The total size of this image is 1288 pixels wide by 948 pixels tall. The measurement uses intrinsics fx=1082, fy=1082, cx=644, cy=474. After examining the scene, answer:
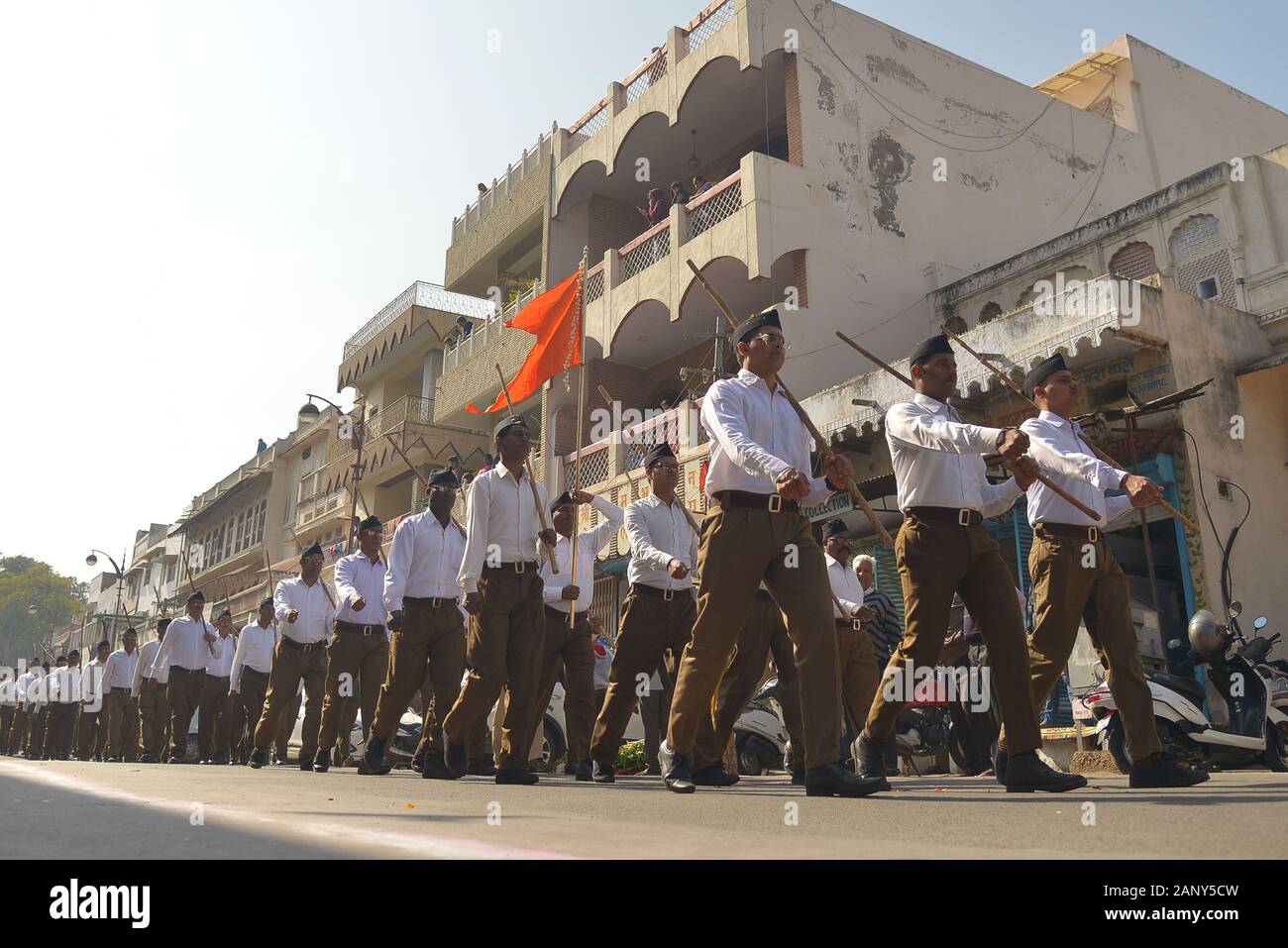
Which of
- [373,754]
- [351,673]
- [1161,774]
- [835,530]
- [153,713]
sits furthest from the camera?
[153,713]

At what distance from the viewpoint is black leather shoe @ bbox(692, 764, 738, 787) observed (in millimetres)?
6367

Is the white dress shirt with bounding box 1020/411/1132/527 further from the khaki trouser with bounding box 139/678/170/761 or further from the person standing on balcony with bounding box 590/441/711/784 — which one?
the khaki trouser with bounding box 139/678/170/761

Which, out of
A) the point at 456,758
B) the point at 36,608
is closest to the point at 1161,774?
the point at 456,758

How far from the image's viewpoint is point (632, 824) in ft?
11.5

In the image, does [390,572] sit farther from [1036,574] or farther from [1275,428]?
[1275,428]

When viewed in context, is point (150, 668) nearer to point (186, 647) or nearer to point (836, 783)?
point (186, 647)

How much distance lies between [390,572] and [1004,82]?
56.3 feet

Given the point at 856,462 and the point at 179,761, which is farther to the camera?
the point at 856,462

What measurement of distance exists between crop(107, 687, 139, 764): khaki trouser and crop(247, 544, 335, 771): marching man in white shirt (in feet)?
26.4

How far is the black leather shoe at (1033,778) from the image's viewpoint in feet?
16.0

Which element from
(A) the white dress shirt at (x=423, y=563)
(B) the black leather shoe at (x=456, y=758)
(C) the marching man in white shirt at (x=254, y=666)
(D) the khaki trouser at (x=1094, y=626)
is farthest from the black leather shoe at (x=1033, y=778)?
(C) the marching man in white shirt at (x=254, y=666)

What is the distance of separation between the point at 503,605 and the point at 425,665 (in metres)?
1.88

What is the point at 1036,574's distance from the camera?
553 centimetres
